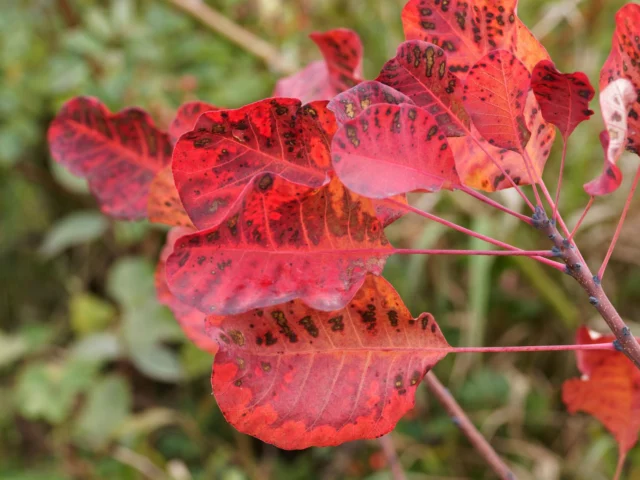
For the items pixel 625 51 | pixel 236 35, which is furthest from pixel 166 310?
pixel 625 51

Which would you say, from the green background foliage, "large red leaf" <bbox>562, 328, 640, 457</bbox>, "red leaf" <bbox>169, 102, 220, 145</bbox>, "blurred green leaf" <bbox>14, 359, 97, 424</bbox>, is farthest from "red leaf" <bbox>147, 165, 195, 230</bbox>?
"blurred green leaf" <bbox>14, 359, 97, 424</bbox>

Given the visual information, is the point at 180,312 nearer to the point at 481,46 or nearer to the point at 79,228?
the point at 481,46

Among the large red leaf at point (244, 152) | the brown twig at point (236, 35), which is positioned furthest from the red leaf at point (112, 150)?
the brown twig at point (236, 35)

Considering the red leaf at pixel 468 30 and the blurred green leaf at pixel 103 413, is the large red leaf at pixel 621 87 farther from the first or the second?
the blurred green leaf at pixel 103 413

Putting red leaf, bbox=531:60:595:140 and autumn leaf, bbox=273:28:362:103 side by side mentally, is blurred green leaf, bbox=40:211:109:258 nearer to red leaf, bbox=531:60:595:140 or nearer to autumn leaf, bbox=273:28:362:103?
autumn leaf, bbox=273:28:362:103

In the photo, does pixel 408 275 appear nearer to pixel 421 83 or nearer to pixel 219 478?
pixel 219 478

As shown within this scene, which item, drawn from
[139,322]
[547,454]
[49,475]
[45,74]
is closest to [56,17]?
[45,74]
